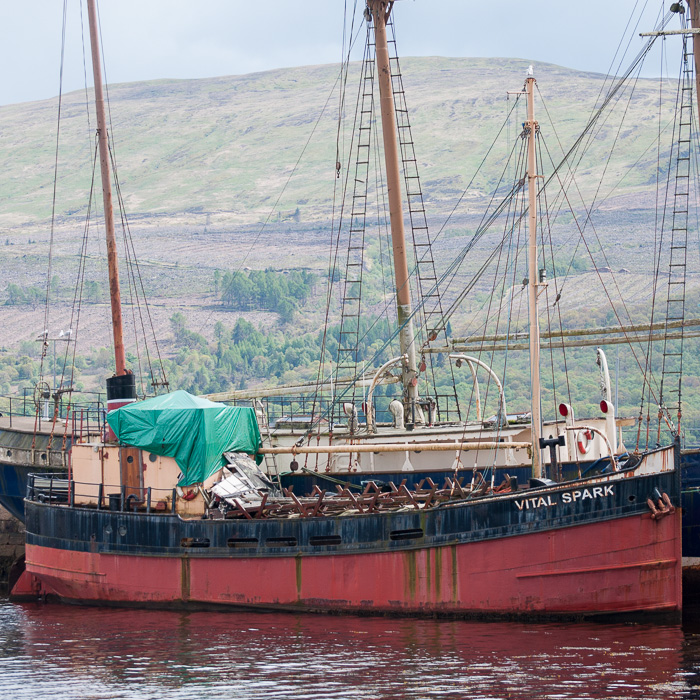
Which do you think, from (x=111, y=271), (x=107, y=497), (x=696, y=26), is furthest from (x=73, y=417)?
(x=696, y=26)

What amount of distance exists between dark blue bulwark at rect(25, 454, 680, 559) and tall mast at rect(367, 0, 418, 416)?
1072cm

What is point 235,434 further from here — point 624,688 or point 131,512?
point 624,688

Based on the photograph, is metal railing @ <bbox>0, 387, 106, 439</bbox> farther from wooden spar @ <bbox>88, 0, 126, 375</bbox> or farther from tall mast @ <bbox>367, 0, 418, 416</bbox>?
tall mast @ <bbox>367, 0, 418, 416</bbox>

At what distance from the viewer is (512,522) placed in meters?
25.6

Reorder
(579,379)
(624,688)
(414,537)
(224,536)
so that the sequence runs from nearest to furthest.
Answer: (624,688)
(414,537)
(224,536)
(579,379)

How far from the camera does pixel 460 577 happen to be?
26.2m

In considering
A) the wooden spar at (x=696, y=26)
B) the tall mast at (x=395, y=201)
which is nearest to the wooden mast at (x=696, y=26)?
the wooden spar at (x=696, y=26)

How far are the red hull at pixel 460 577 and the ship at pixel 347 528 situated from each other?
0.11 ft

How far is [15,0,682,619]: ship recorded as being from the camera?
82.0 feet

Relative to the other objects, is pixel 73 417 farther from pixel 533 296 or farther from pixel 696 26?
pixel 696 26

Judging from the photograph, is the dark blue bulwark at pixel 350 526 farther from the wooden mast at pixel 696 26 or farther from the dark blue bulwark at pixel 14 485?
the wooden mast at pixel 696 26

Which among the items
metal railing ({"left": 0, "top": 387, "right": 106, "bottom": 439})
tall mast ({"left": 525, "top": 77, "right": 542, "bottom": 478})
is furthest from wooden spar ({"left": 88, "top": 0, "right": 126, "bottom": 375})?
tall mast ({"left": 525, "top": 77, "right": 542, "bottom": 478})

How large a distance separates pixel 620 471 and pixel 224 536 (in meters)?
10.1

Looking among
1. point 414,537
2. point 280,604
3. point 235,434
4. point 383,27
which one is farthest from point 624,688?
point 383,27
